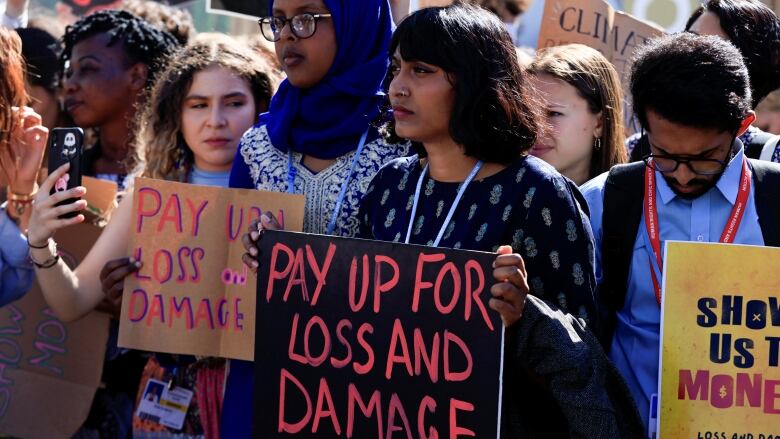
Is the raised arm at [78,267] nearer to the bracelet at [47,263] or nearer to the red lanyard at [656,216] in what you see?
the bracelet at [47,263]

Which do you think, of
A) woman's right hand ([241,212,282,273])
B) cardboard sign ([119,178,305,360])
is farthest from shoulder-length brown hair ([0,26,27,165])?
woman's right hand ([241,212,282,273])

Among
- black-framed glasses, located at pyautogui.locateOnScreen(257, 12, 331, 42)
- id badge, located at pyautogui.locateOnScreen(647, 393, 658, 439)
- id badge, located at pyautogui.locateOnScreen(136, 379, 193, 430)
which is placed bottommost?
id badge, located at pyautogui.locateOnScreen(136, 379, 193, 430)

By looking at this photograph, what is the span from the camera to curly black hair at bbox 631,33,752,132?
9.36 ft

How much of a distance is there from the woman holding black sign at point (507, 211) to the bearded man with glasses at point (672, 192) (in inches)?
8.2

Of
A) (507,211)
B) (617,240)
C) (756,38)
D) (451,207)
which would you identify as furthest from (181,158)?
(756,38)

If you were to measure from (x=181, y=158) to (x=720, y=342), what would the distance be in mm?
2307

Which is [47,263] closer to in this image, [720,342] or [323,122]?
[323,122]

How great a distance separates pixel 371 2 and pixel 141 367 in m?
1.85

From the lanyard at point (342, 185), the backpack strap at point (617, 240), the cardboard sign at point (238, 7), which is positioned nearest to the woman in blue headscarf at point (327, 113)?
the lanyard at point (342, 185)

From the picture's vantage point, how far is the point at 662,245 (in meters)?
2.95

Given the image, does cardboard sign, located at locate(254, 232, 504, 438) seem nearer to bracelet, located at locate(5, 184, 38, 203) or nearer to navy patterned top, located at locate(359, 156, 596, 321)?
navy patterned top, located at locate(359, 156, 596, 321)

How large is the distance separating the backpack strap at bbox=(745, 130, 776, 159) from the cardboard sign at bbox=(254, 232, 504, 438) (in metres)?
1.52

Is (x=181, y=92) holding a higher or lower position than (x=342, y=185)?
higher

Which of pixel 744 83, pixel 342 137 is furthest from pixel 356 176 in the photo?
pixel 744 83
